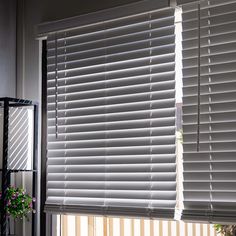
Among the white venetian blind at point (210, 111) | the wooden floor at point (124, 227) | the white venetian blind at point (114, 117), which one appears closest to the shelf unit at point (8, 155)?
the white venetian blind at point (114, 117)

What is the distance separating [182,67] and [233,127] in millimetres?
378

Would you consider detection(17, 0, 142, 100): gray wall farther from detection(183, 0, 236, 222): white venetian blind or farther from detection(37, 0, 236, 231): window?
detection(183, 0, 236, 222): white venetian blind

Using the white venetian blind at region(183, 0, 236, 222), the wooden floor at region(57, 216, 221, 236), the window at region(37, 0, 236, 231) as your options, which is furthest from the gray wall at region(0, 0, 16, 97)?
the white venetian blind at region(183, 0, 236, 222)

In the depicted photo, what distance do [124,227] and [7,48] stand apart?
4.00 feet

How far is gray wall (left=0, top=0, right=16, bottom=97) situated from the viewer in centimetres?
308

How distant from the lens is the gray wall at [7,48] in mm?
3082

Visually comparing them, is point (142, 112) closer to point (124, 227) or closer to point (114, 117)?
point (114, 117)

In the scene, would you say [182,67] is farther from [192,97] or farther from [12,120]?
[12,120]

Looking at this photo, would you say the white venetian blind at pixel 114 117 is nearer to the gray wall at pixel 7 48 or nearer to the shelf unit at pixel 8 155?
the shelf unit at pixel 8 155

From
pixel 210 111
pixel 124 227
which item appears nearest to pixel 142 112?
pixel 210 111

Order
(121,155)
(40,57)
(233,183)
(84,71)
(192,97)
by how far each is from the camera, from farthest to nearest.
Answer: (40,57) < (84,71) < (121,155) < (192,97) < (233,183)

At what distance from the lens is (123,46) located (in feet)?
8.84

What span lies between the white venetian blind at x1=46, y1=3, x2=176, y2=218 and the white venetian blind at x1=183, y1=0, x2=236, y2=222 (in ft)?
0.30

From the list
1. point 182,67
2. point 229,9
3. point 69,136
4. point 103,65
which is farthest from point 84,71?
point 229,9
